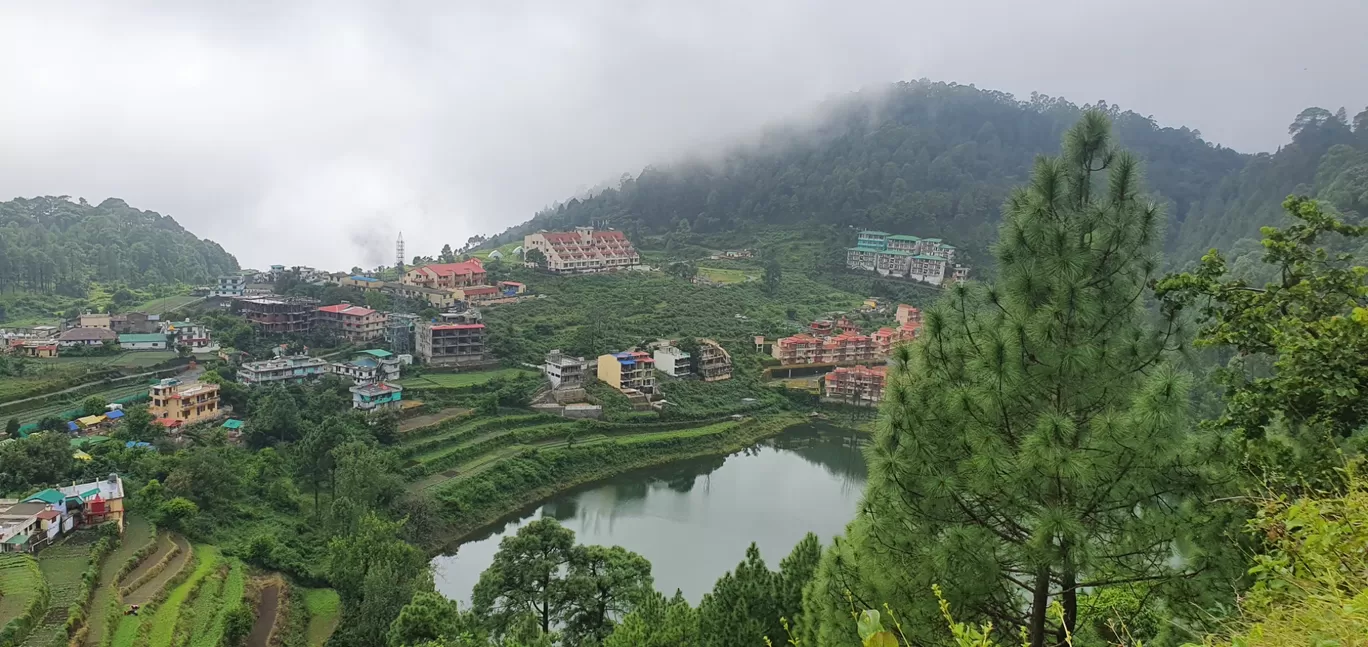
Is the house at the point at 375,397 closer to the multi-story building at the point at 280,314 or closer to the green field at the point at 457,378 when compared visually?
the green field at the point at 457,378

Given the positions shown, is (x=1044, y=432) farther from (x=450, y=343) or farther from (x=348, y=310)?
(x=348, y=310)

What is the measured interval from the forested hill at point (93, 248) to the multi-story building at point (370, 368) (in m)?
15.2

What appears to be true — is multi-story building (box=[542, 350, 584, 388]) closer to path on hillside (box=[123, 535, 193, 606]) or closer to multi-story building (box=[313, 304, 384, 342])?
multi-story building (box=[313, 304, 384, 342])

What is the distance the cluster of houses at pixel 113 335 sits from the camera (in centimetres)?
1684

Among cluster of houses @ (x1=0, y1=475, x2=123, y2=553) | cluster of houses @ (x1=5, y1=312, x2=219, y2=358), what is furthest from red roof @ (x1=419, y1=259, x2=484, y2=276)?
cluster of houses @ (x1=0, y1=475, x2=123, y2=553)

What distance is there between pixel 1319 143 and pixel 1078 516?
3861 centimetres

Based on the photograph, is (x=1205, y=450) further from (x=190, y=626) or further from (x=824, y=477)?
(x=824, y=477)

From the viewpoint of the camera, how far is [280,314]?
19781 mm

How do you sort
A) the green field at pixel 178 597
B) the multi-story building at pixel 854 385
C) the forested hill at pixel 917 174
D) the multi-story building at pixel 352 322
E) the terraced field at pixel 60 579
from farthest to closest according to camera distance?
the forested hill at pixel 917 174 < the multi-story building at pixel 854 385 < the multi-story building at pixel 352 322 < the green field at pixel 178 597 < the terraced field at pixel 60 579

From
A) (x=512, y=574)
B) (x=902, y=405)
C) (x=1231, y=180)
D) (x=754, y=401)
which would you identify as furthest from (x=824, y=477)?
(x=1231, y=180)

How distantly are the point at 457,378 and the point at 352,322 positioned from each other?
158 inches

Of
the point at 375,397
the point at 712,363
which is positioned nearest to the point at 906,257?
the point at 712,363

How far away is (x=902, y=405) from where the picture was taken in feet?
9.82

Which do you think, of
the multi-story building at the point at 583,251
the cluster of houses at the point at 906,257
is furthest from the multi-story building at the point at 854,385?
the cluster of houses at the point at 906,257
